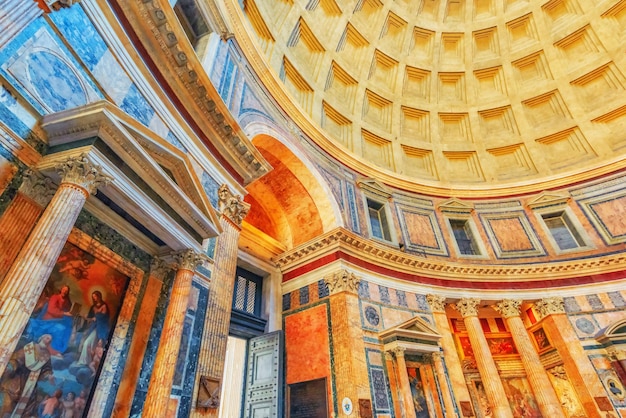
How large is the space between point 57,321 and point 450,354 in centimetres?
980

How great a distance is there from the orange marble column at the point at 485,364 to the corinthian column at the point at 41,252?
11.2 m

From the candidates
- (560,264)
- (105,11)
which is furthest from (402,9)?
(105,11)


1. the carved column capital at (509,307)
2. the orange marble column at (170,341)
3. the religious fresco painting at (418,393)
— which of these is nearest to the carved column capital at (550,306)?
the carved column capital at (509,307)

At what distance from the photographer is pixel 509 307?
11.5 m

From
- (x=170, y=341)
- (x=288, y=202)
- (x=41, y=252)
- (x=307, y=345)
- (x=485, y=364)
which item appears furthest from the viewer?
(x=288, y=202)

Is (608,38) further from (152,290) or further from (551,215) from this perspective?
(152,290)

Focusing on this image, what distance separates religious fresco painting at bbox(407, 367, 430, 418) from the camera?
27.9 ft

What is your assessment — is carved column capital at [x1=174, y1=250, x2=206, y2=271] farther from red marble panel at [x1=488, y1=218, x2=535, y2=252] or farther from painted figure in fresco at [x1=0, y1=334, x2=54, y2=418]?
red marble panel at [x1=488, y1=218, x2=535, y2=252]

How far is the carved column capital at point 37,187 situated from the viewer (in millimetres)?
3398

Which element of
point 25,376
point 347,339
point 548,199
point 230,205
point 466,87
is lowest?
point 25,376

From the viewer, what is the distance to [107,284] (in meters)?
4.10

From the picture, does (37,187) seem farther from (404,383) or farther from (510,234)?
(510,234)

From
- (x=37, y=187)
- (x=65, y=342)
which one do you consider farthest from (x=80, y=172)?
(x=65, y=342)

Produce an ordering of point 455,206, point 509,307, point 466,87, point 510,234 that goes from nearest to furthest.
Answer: point 509,307, point 510,234, point 455,206, point 466,87
